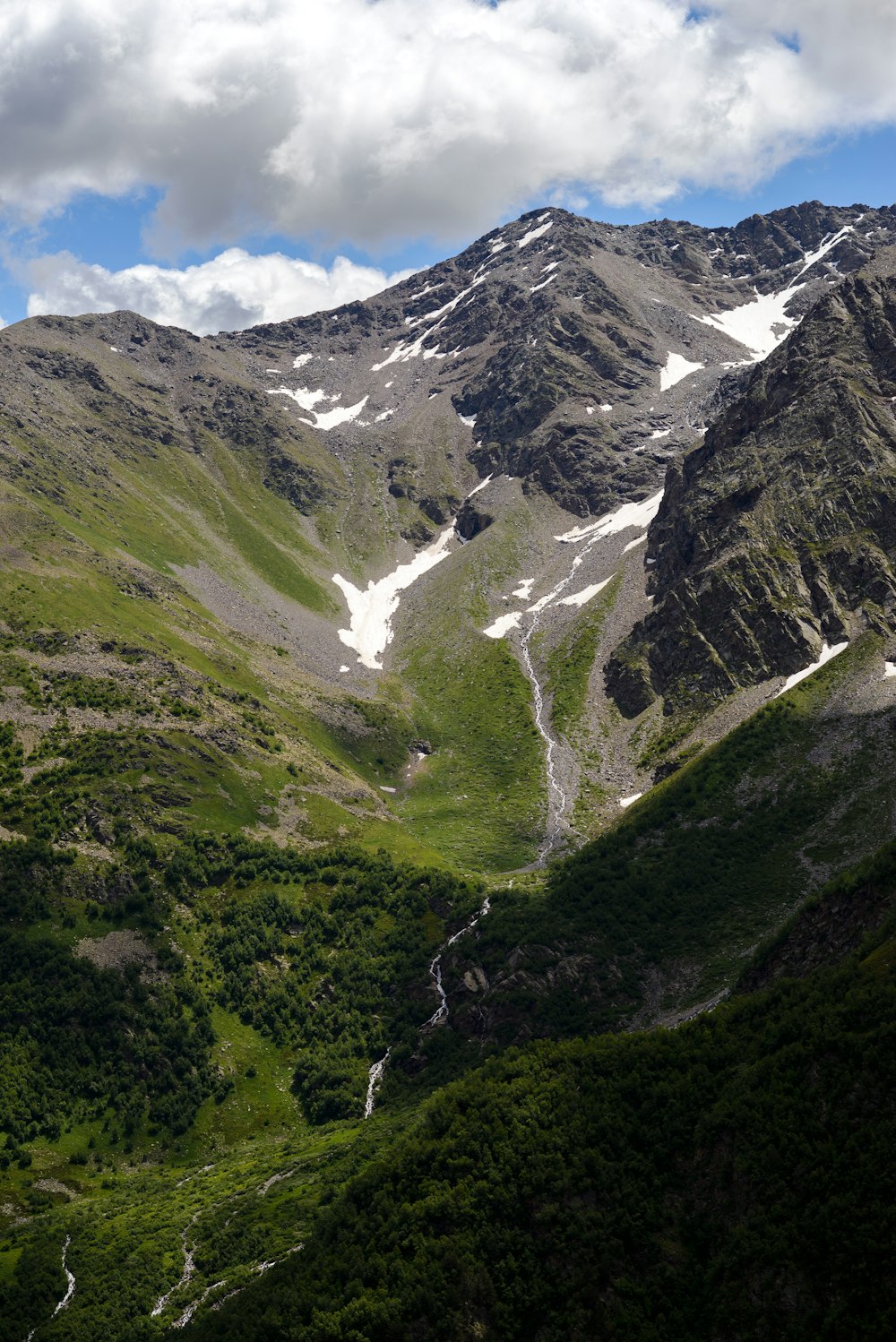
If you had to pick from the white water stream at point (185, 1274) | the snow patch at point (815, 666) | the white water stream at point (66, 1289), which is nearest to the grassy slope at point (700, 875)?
the snow patch at point (815, 666)

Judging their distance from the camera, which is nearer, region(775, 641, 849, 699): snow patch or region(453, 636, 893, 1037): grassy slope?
region(453, 636, 893, 1037): grassy slope

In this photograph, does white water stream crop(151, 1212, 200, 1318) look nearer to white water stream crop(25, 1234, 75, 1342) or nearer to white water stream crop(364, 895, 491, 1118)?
white water stream crop(25, 1234, 75, 1342)

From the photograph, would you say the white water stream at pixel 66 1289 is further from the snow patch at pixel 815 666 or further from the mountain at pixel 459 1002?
the snow patch at pixel 815 666

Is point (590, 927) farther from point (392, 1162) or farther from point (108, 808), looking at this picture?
point (108, 808)

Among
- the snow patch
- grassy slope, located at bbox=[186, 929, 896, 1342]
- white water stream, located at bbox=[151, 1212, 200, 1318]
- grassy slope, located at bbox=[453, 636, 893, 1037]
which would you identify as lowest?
grassy slope, located at bbox=[186, 929, 896, 1342]

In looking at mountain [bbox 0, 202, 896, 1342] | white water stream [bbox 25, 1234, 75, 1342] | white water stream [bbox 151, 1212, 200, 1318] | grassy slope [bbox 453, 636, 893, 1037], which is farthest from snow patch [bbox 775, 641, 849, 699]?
white water stream [bbox 25, 1234, 75, 1342]

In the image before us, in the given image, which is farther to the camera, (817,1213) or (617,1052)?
(617,1052)

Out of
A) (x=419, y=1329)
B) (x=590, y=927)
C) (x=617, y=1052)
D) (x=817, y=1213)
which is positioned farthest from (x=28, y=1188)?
(x=817, y=1213)

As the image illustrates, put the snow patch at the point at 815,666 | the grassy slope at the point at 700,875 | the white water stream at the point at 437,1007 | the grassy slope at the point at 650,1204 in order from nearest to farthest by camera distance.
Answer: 1. the grassy slope at the point at 650,1204
2. the grassy slope at the point at 700,875
3. the white water stream at the point at 437,1007
4. the snow patch at the point at 815,666

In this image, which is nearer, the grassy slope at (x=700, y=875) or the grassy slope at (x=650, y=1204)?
the grassy slope at (x=650, y=1204)
